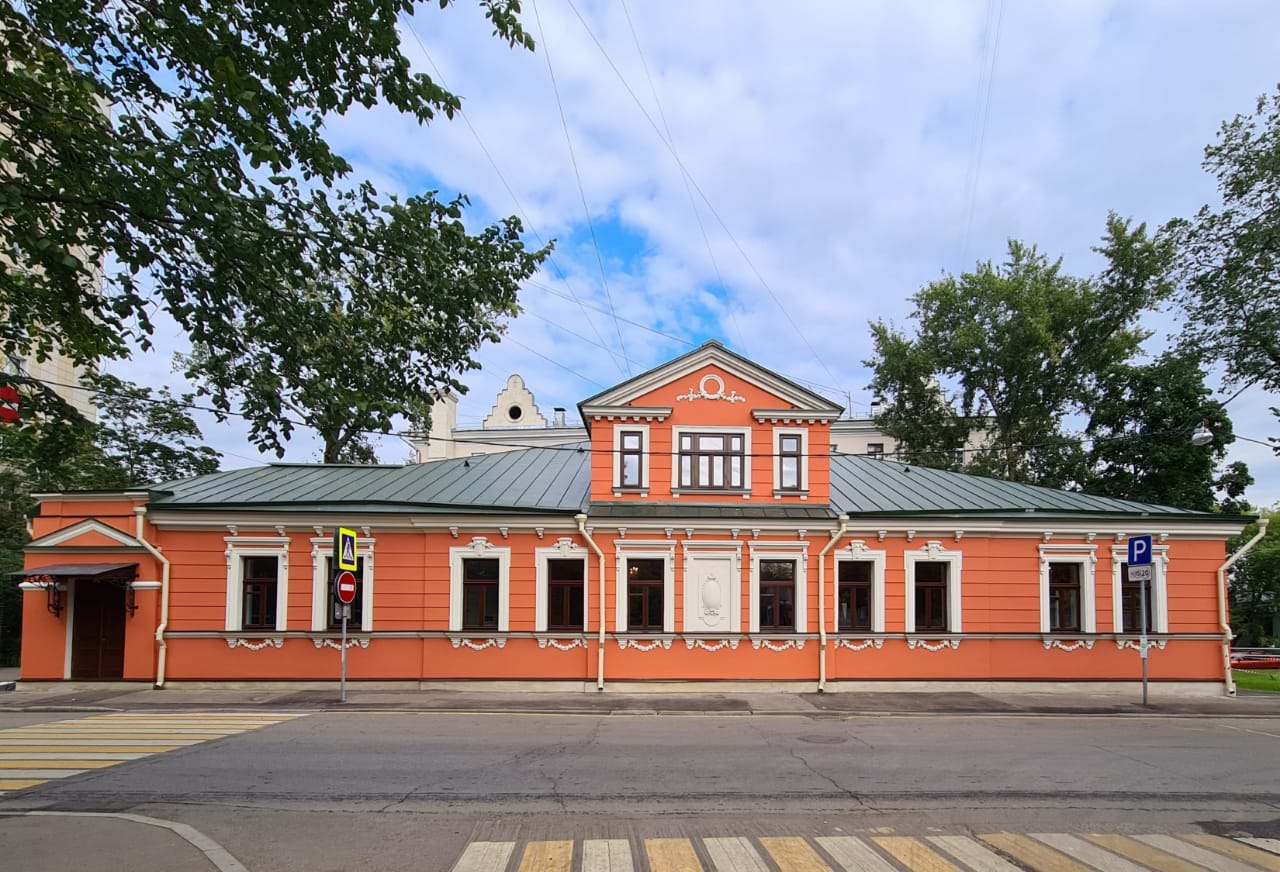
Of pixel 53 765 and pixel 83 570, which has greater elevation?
pixel 83 570

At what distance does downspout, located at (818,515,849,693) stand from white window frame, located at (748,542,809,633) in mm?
295

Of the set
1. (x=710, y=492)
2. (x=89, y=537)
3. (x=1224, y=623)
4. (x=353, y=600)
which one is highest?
(x=710, y=492)

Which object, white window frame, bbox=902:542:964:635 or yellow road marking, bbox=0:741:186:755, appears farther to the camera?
white window frame, bbox=902:542:964:635

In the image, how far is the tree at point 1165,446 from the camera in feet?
94.2

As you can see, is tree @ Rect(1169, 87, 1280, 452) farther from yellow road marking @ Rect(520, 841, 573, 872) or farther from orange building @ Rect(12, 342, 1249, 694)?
yellow road marking @ Rect(520, 841, 573, 872)

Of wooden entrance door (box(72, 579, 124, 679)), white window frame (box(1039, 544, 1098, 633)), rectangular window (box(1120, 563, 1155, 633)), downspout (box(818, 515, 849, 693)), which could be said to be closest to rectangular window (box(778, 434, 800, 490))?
downspout (box(818, 515, 849, 693))

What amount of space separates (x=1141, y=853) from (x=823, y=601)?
34.8 feet

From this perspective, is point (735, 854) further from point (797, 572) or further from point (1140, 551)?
point (1140, 551)

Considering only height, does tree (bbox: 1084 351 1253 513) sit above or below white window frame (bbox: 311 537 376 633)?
above

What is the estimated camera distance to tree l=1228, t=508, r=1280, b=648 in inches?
1821

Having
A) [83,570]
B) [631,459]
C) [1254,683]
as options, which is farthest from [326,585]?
[1254,683]

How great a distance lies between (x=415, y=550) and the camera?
1709 centimetres

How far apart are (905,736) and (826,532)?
593 cm

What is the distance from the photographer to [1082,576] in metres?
17.8
